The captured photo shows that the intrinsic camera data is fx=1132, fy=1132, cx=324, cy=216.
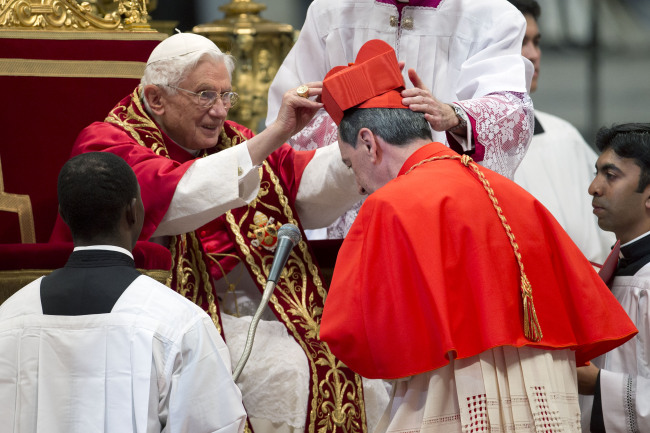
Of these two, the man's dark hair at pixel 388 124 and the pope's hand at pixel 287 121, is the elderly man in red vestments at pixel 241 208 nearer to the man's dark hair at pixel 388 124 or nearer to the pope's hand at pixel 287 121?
the pope's hand at pixel 287 121

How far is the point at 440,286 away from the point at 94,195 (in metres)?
0.93

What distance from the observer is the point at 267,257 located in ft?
14.1

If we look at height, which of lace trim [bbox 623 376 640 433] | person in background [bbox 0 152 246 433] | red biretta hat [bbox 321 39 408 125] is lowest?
lace trim [bbox 623 376 640 433]

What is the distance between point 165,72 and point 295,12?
10.4 feet

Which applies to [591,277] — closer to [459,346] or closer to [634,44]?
[459,346]

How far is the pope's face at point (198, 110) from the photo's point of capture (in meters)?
4.21

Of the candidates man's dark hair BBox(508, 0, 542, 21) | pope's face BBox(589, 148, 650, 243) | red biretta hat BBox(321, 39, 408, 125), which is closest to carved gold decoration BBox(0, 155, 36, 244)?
red biretta hat BBox(321, 39, 408, 125)

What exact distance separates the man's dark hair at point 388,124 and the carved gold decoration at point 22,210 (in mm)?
1696

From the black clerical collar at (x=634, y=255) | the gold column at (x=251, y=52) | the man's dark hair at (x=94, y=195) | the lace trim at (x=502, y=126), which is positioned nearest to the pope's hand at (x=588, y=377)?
the black clerical collar at (x=634, y=255)

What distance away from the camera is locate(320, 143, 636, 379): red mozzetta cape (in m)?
3.01

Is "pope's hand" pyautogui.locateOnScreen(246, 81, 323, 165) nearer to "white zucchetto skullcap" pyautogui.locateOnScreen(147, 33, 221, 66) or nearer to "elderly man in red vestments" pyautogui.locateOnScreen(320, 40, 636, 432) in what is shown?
"white zucchetto skullcap" pyautogui.locateOnScreen(147, 33, 221, 66)

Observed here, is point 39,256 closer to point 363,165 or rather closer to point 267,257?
point 267,257

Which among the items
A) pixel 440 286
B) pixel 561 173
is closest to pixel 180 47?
pixel 440 286

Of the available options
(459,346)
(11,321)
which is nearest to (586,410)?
(459,346)
